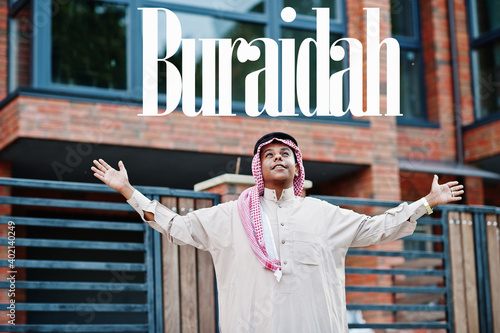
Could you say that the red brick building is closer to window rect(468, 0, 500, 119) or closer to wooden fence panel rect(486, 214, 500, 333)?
→ window rect(468, 0, 500, 119)

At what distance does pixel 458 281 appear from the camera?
7.36 m

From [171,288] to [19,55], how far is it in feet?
16.3

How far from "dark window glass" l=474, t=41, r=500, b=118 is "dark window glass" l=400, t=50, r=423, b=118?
0.90 meters

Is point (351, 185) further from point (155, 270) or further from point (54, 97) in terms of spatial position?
point (155, 270)

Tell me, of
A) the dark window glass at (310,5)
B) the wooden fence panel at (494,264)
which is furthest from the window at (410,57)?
the wooden fence panel at (494,264)

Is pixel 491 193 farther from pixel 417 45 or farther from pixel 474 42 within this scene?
pixel 417 45

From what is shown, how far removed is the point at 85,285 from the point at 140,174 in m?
4.85

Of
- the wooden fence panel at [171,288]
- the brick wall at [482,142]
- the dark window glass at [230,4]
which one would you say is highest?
the dark window glass at [230,4]

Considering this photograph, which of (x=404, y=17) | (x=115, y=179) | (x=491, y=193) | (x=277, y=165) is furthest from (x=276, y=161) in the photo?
(x=491, y=193)

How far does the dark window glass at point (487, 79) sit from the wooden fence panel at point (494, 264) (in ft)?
17.3

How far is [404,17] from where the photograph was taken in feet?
43.7

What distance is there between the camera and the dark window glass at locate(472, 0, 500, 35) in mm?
12422

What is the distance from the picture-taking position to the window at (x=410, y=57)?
13.1 meters

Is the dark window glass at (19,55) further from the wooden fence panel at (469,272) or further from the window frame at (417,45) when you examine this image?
the window frame at (417,45)
